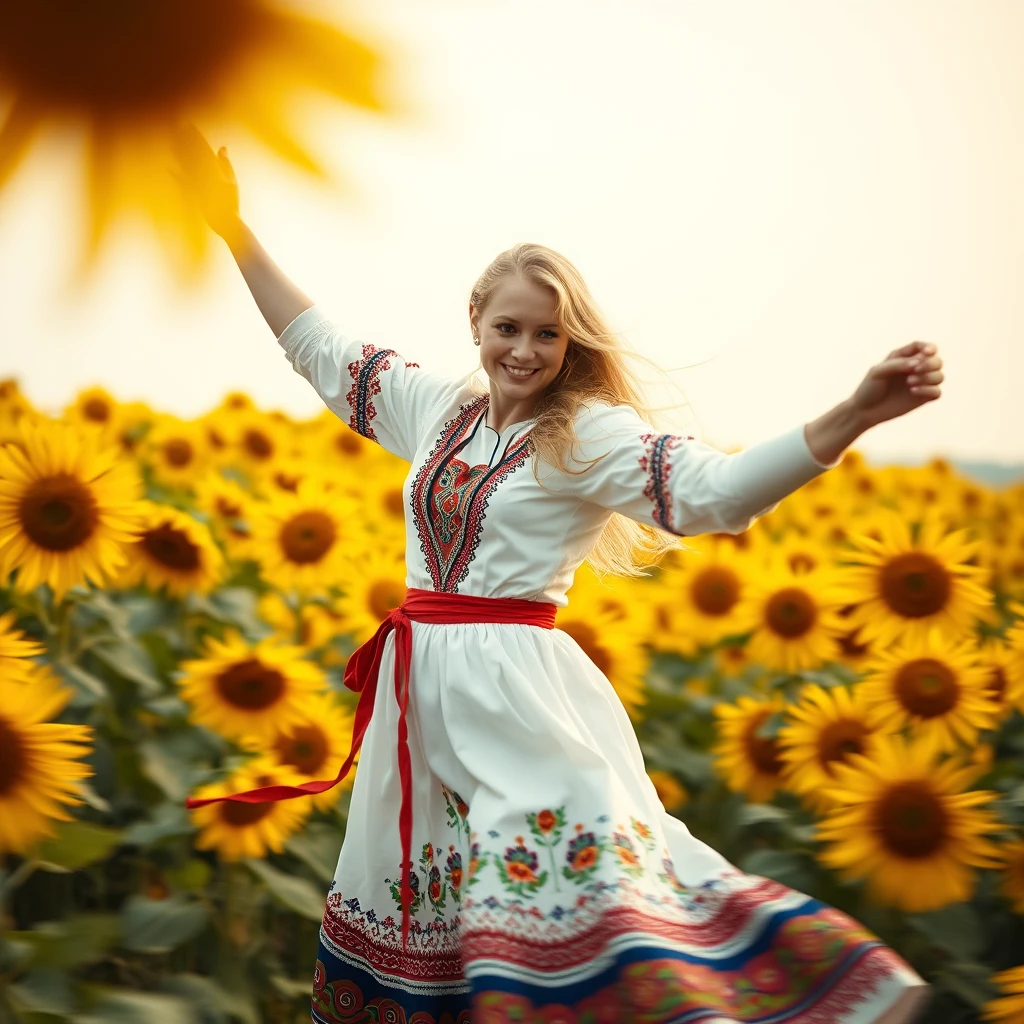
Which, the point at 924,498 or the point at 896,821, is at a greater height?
the point at 924,498

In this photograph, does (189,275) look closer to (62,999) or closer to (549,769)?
(549,769)

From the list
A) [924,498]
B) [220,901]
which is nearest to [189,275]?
[220,901]

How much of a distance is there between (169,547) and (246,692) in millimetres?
463

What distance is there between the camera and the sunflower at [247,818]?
192cm

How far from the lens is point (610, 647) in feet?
8.54

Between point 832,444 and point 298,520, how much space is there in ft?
5.41

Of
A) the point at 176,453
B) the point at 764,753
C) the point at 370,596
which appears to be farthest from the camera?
the point at 176,453

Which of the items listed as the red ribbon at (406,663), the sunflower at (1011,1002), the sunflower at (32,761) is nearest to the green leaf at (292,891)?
the red ribbon at (406,663)

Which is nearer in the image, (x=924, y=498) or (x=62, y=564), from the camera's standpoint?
(x=62, y=564)

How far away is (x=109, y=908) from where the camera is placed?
217cm

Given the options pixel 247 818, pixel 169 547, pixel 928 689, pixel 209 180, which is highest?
pixel 209 180

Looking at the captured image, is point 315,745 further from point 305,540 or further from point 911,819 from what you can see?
point 911,819

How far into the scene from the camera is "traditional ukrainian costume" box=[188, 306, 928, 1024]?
1.46 metres

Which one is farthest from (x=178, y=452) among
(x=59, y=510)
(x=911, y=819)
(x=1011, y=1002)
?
(x=1011, y=1002)
